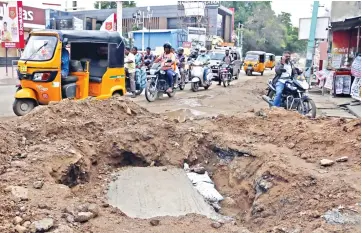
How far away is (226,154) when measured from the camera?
22.0ft

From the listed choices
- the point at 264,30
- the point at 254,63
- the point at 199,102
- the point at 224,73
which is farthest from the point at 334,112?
the point at 264,30

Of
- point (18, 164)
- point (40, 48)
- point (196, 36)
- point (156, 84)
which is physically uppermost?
point (196, 36)

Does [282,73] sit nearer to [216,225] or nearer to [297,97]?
[297,97]

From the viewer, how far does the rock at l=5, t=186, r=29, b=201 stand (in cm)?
434

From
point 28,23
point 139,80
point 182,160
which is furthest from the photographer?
point 28,23

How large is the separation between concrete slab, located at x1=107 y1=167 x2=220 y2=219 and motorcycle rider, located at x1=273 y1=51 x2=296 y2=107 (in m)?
4.20

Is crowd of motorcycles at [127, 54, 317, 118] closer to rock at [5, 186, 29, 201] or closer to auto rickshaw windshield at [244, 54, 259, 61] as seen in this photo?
rock at [5, 186, 29, 201]

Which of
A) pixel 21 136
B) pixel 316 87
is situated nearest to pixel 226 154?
pixel 21 136

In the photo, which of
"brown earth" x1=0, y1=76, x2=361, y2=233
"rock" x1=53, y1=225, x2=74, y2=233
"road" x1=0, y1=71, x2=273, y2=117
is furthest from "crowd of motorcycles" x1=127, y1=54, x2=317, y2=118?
"rock" x1=53, y1=225, x2=74, y2=233

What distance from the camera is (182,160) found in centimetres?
671

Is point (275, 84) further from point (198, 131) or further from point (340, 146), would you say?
point (340, 146)

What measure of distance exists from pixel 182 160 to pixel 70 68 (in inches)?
182

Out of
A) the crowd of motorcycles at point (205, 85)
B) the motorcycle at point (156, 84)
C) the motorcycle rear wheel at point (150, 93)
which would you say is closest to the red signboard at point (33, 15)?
the crowd of motorcycles at point (205, 85)

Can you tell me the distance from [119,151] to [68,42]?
4094mm
